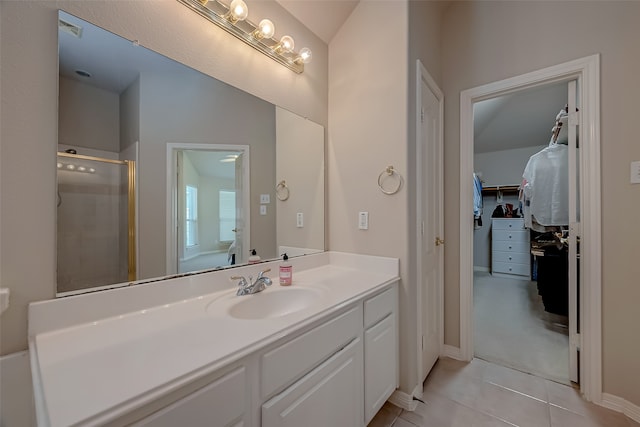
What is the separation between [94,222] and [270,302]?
790mm

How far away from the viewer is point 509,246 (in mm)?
4594

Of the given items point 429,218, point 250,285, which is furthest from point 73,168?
point 429,218

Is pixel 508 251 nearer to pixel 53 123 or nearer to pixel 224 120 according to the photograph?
pixel 224 120

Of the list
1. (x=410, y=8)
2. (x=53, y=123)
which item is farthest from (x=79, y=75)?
(x=410, y=8)

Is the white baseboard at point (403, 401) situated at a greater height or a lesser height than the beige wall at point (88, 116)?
lesser

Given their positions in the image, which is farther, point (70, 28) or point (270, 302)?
point (270, 302)

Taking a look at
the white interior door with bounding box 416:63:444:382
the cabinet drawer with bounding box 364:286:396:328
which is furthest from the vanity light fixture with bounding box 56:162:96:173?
the white interior door with bounding box 416:63:444:382

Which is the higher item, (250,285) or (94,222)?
(94,222)

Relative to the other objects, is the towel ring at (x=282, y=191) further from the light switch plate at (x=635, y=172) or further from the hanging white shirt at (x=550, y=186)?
the hanging white shirt at (x=550, y=186)

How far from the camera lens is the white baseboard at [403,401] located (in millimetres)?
1553

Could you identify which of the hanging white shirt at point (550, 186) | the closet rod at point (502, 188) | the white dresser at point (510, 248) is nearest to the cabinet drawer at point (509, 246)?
the white dresser at point (510, 248)

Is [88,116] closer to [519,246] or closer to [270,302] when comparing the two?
[270,302]

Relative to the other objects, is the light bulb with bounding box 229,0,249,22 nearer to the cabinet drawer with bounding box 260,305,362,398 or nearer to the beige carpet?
the cabinet drawer with bounding box 260,305,362,398

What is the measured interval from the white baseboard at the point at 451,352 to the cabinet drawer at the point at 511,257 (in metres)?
3.37
